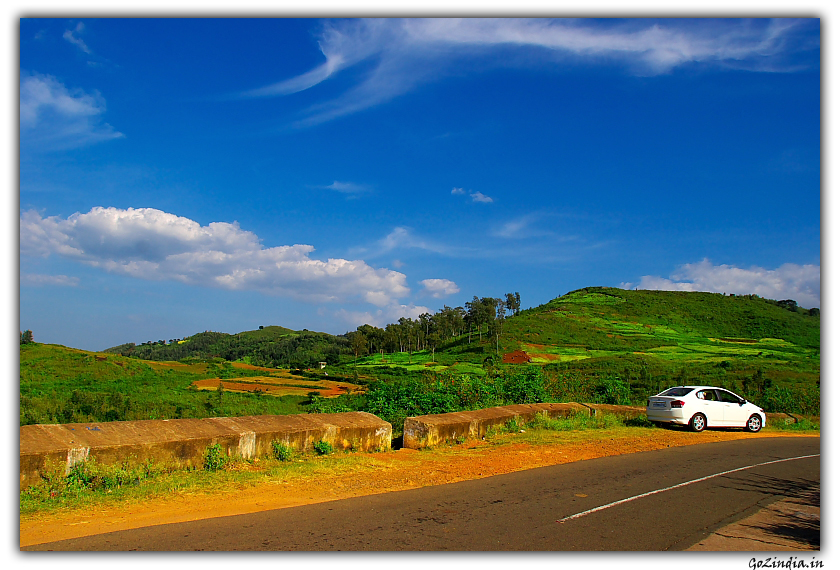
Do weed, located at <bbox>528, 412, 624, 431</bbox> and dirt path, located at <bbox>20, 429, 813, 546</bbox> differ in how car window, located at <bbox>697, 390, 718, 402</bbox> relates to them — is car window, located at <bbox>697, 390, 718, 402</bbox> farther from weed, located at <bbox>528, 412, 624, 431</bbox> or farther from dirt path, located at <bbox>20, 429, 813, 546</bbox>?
dirt path, located at <bbox>20, 429, 813, 546</bbox>

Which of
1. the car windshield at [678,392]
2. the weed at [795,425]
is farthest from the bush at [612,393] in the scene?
the weed at [795,425]

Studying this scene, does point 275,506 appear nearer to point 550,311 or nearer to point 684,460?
point 684,460

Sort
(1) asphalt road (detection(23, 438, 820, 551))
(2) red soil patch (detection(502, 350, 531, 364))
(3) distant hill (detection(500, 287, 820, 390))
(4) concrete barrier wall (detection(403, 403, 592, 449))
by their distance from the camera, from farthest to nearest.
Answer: (2) red soil patch (detection(502, 350, 531, 364))
(3) distant hill (detection(500, 287, 820, 390))
(4) concrete barrier wall (detection(403, 403, 592, 449))
(1) asphalt road (detection(23, 438, 820, 551))

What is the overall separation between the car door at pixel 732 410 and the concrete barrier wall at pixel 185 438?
A: 11606mm

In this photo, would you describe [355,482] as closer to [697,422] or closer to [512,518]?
[512,518]

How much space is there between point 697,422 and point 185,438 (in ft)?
46.4

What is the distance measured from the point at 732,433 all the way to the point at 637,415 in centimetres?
280

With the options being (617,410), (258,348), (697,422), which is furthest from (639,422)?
(258,348)

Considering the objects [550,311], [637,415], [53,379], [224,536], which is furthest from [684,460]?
[550,311]

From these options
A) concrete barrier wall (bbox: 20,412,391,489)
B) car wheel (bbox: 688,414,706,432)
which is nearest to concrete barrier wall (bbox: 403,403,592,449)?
concrete barrier wall (bbox: 20,412,391,489)

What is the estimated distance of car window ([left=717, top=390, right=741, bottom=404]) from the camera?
16047 mm

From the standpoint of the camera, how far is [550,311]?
105 metres

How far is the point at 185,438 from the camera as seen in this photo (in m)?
7.04

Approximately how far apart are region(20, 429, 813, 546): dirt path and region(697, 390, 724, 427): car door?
2.96 m
